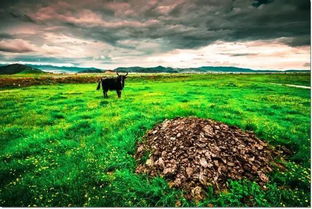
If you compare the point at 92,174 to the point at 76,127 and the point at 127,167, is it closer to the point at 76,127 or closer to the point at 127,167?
the point at 127,167

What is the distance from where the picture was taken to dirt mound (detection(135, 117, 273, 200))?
560 centimetres

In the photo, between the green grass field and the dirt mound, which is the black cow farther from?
the dirt mound

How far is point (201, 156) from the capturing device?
19.7 ft

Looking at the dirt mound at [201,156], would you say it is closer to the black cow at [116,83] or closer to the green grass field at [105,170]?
the green grass field at [105,170]

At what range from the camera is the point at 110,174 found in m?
6.36

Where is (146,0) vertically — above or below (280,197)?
above

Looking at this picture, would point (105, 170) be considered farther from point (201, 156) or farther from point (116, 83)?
point (116, 83)

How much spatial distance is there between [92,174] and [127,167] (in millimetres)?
1052

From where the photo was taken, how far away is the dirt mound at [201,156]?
5.60 m

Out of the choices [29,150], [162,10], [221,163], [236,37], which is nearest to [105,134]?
[29,150]

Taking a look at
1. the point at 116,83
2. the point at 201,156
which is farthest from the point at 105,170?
the point at 116,83

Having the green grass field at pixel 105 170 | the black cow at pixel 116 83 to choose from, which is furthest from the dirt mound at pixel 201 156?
the black cow at pixel 116 83

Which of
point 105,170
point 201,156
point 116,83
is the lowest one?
point 105,170

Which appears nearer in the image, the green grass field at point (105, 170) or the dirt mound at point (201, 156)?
the green grass field at point (105, 170)
